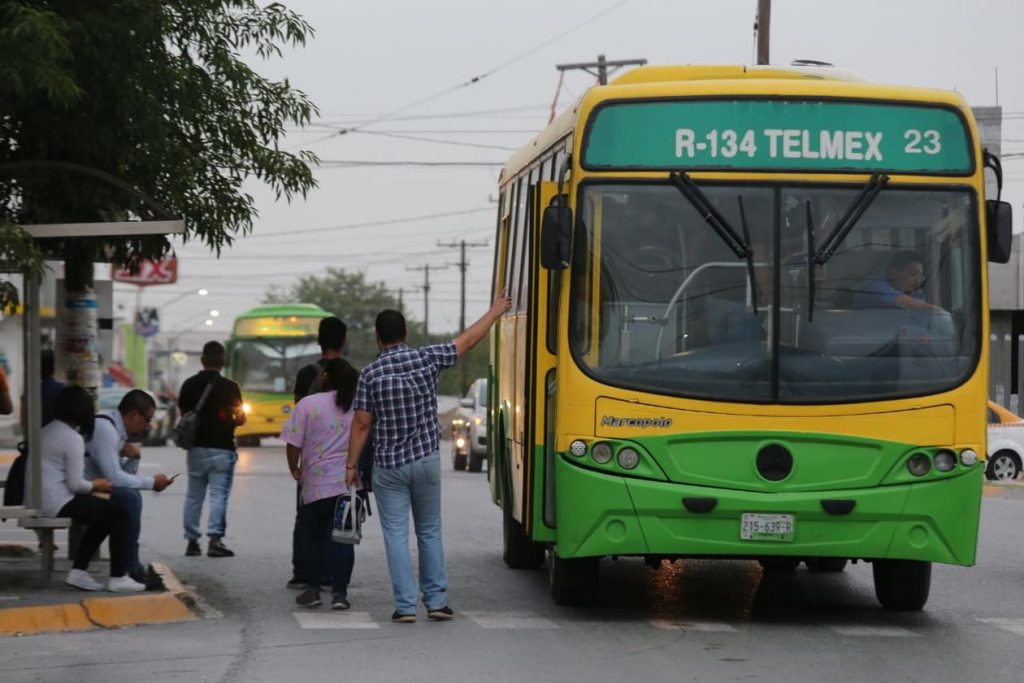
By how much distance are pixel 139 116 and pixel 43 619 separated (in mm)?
3356

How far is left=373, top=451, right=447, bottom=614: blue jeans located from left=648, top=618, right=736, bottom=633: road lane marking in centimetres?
131

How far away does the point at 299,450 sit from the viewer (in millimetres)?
12102

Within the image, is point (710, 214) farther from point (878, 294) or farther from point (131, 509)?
point (131, 509)

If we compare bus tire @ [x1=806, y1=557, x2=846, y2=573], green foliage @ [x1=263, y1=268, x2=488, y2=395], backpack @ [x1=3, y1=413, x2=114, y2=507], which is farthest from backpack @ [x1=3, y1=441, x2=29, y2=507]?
green foliage @ [x1=263, y1=268, x2=488, y2=395]

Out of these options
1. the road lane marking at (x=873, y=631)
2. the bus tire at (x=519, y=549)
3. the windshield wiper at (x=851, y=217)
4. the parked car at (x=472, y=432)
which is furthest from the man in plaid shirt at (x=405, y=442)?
the parked car at (x=472, y=432)

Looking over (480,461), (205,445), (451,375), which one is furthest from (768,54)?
(451,375)

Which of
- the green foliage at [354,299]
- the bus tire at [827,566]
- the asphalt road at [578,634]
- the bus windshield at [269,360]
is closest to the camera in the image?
the asphalt road at [578,634]

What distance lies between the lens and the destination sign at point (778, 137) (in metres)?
10.7

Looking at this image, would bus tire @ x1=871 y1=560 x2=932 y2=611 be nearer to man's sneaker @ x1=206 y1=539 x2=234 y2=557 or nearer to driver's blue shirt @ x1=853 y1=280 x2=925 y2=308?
driver's blue shirt @ x1=853 y1=280 x2=925 y2=308

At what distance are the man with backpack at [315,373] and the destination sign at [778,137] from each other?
2415 millimetres

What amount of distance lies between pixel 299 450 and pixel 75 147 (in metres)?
2.48

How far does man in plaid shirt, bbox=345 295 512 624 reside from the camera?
10883 mm

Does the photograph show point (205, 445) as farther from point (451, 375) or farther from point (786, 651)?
point (451, 375)

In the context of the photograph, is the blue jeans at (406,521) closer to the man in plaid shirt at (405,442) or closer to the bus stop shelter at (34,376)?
the man in plaid shirt at (405,442)
